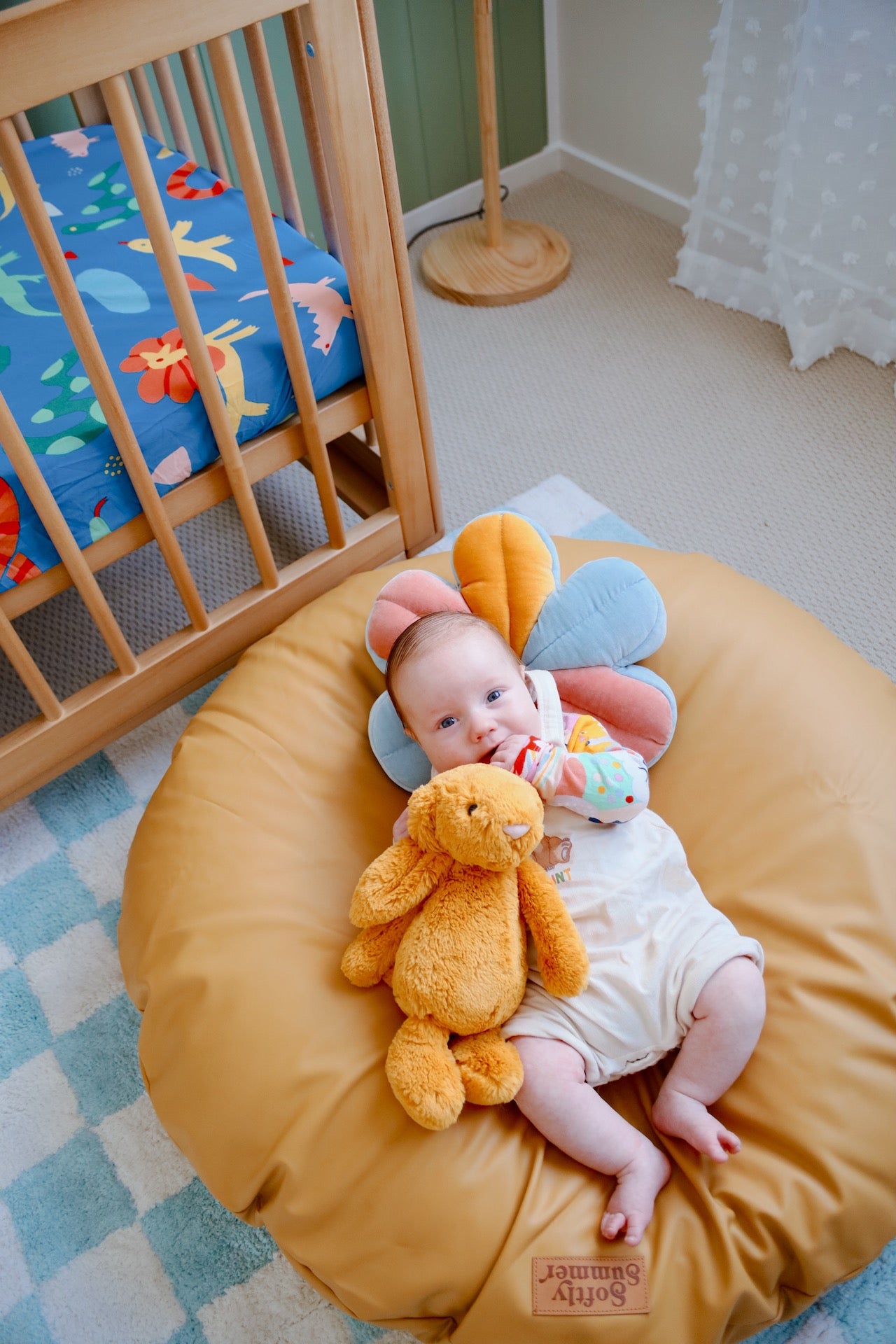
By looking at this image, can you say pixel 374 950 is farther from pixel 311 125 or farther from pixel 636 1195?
pixel 311 125

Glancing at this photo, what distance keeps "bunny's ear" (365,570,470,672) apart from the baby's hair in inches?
4.9

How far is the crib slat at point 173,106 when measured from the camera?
166cm

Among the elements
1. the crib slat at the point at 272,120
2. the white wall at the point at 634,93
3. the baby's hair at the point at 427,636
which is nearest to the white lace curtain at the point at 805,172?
the white wall at the point at 634,93

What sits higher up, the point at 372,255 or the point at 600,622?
the point at 372,255

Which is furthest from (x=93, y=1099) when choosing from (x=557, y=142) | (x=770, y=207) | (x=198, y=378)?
(x=557, y=142)

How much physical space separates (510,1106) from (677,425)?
55.8 inches

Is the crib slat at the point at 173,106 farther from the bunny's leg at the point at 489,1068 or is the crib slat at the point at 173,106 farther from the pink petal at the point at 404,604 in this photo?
the bunny's leg at the point at 489,1068

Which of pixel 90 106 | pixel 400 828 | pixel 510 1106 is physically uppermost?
pixel 90 106

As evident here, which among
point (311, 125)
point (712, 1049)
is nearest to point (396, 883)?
point (712, 1049)

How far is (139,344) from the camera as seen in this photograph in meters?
1.36

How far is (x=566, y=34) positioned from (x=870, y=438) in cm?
128

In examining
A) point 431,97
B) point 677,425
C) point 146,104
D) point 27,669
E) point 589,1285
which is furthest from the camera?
point 431,97

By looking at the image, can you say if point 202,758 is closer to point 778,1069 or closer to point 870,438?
point 778,1069

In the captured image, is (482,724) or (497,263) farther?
(497,263)
